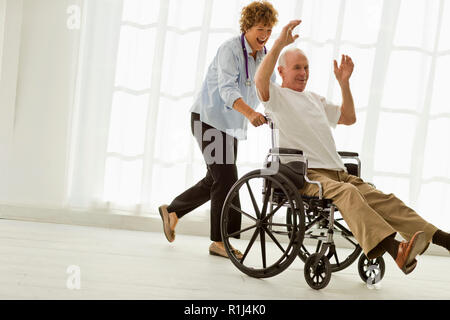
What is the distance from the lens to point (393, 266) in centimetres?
270

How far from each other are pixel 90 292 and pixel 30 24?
2220mm

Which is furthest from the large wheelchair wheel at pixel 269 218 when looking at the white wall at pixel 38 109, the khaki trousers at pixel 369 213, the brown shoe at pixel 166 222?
the white wall at pixel 38 109

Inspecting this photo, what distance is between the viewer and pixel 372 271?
2176mm

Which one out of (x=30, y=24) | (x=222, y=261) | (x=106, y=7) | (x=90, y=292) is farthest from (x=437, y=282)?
(x=30, y=24)

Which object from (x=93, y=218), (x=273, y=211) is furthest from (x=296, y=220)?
(x=93, y=218)

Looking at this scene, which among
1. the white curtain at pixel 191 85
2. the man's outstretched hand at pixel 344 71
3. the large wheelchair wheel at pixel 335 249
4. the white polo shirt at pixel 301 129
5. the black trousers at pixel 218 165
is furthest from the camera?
the white curtain at pixel 191 85

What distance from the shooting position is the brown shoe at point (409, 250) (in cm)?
169

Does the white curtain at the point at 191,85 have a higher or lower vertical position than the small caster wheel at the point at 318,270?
higher

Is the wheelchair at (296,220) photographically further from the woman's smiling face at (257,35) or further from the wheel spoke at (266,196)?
the woman's smiling face at (257,35)

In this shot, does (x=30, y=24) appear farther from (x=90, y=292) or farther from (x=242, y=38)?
(x=90, y=292)

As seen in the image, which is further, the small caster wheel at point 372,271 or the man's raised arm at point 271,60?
the small caster wheel at point 372,271

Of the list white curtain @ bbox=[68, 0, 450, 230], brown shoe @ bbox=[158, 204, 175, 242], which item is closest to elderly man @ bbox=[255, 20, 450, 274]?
brown shoe @ bbox=[158, 204, 175, 242]

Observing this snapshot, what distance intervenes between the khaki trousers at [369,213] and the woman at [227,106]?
0.51m

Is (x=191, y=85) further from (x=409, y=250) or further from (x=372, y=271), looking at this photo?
(x=409, y=250)
